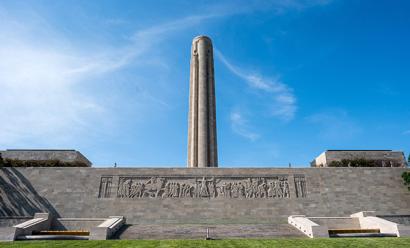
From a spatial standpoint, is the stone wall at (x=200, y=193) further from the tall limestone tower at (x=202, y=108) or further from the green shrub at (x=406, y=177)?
the tall limestone tower at (x=202, y=108)

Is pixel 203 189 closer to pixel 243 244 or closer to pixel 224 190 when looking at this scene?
pixel 224 190

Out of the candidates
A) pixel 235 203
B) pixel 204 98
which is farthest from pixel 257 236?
pixel 204 98

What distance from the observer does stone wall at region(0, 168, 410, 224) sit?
73.4 feet

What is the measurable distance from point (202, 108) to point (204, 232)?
656 inches

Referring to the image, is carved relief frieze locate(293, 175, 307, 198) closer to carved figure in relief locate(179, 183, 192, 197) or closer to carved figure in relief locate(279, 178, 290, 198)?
carved figure in relief locate(279, 178, 290, 198)

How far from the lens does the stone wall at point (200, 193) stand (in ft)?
73.4

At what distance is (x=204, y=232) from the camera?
1678cm

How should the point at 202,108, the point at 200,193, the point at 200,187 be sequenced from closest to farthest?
the point at 200,193 < the point at 200,187 < the point at 202,108

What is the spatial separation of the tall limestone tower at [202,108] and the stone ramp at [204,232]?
37.5 ft

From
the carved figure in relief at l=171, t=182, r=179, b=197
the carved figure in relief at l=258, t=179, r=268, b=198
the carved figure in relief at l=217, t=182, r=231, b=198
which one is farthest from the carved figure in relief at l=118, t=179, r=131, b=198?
the carved figure in relief at l=258, t=179, r=268, b=198

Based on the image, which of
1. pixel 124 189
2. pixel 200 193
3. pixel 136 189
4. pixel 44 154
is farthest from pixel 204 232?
pixel 44 154

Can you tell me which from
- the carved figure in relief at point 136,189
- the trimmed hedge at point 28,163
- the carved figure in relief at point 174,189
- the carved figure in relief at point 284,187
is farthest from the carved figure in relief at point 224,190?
the trimmed hedge at point 28,163

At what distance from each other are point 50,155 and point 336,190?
25.0 meters

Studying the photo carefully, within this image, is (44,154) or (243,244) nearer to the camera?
(243,244)
